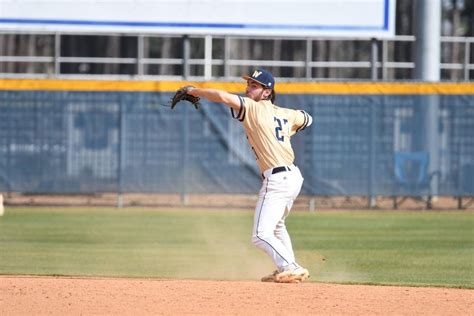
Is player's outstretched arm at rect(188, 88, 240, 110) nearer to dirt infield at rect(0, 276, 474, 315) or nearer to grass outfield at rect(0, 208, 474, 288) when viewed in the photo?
dirt infield at rect(0, 276, 474, 315)

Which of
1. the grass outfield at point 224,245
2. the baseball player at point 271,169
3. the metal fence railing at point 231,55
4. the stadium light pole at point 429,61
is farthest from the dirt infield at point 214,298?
the metal fence railing at point 231,55

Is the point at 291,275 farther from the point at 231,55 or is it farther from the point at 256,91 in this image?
the point at 231,55

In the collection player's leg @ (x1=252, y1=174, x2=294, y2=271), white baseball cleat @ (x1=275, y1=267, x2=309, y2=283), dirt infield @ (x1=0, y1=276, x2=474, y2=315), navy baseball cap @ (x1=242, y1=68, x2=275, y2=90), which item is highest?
navy baseball cap @ (x1=242, y1=68, x2=275, y2=90)

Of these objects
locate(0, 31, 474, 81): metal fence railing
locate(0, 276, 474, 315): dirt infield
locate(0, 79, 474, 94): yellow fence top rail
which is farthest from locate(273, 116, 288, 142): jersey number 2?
locate(0, 31, 474, 81): metal fence railing

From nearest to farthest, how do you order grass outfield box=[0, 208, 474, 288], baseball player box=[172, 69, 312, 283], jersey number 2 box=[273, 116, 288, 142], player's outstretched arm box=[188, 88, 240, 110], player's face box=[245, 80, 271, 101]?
1. player's outstretched arm box=[188, 88, 240, 110]
2. baseball player box=[172, 69, 312, 283]
3. jersey number 2 box=[273, 116, 288, 142]
4. player's face box=[245, 80, 271, 101]
5. grass outfield box=[0, 208, 474, 288]

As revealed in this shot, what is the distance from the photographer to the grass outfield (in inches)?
468

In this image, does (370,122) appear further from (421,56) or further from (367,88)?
(421,56)

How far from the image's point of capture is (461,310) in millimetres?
8914

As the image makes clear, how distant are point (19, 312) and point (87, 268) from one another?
11.7ft

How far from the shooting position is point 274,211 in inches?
386

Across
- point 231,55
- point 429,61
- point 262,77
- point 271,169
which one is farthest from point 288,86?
point 231,55

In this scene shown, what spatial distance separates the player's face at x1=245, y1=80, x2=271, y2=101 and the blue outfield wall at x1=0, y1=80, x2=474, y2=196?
30.8 feet

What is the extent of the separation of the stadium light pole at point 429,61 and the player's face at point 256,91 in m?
9.95

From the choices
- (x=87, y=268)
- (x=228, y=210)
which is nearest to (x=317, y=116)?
(x=228, y=210)
